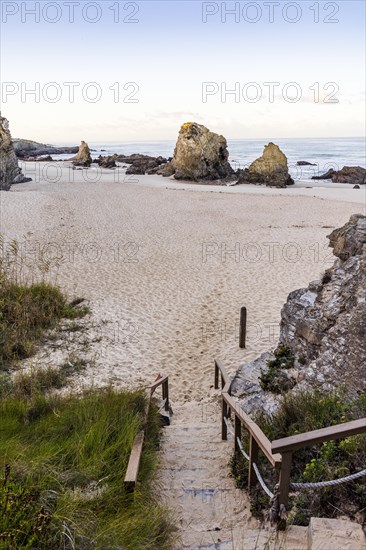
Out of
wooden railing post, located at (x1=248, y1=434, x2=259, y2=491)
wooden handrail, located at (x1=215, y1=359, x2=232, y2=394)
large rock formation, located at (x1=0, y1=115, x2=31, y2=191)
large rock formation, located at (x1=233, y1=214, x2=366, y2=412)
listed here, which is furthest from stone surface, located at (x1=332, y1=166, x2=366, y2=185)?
wooden railing post, located at (x1=248, y1=434, x2=259, y2=491)

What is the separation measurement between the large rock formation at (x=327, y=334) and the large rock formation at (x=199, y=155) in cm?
4091

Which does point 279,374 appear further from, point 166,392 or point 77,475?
point 77,475

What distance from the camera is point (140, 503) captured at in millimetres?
3945

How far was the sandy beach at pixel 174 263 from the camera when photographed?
10594 mm

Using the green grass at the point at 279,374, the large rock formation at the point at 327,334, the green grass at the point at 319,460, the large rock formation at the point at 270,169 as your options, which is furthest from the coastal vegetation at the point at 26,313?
the large rock formation at the point at 270,169

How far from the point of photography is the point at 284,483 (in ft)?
11.9

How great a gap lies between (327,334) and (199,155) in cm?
4352

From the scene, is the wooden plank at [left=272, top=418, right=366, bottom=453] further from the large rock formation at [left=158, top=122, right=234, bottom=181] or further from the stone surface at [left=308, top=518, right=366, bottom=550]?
the large rock formation at [left=158, top=122, right=234, bottom=181]

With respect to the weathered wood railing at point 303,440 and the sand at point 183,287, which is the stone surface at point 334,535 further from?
the sand at point 183,287

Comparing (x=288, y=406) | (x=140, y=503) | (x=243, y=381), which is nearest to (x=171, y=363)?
(x=243, y=381)

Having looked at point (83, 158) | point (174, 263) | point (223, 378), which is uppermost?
point (83, 158)

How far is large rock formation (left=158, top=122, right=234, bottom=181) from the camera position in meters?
48.8

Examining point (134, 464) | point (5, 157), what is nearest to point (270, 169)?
point (5, 157)

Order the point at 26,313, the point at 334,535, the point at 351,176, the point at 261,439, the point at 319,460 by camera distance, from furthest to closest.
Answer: the point at 351,176, the point at 26,313, the point at 261,439, the point at 319,460, the point at 334,535
